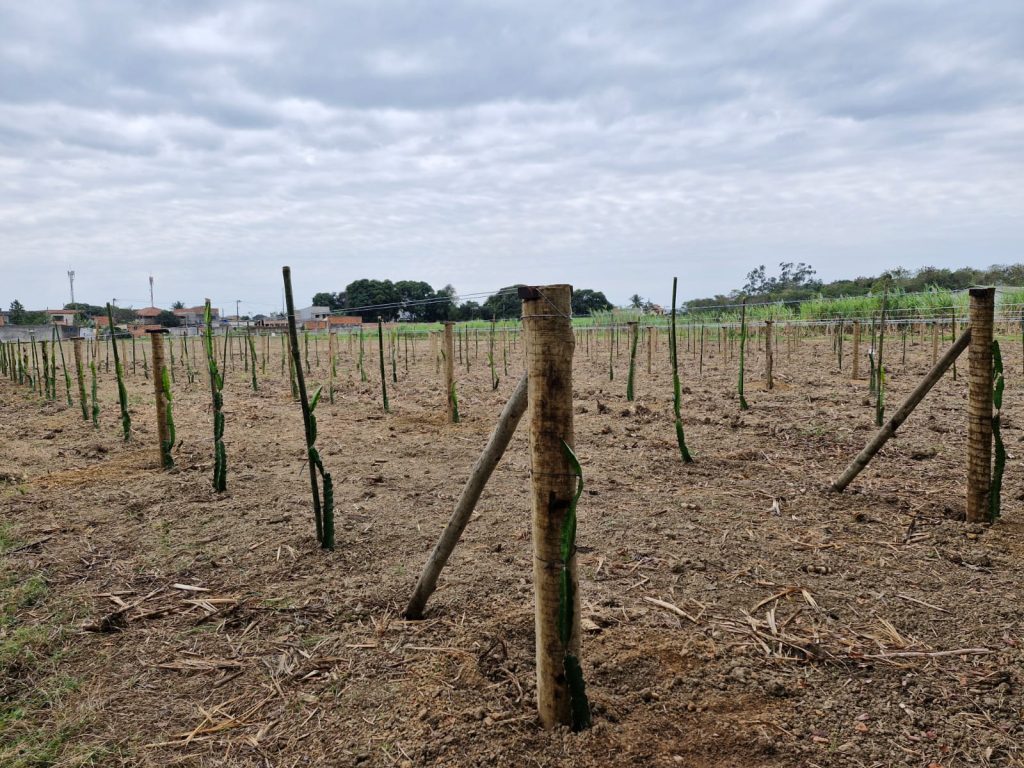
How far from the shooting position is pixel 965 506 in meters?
4.02

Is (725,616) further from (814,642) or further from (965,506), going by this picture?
(965,506)

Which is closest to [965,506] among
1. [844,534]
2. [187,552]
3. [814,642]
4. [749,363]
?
[844,534]

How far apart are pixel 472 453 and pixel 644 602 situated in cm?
350

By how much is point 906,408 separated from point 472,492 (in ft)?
10.1

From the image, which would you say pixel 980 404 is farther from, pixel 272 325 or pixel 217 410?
pixel 272 325

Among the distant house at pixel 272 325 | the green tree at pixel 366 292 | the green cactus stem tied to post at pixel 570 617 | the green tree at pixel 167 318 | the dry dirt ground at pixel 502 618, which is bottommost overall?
the dry dirt ground at pixel 502 618

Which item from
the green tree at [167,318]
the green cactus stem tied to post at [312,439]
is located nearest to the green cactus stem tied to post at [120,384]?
the green cactus stem tied to post at [312,439]

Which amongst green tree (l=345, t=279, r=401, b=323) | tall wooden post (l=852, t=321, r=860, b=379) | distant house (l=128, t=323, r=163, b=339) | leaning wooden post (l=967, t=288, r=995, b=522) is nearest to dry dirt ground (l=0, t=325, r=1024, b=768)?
leaning wooden post (l=967, t=288, r=995, b=522)

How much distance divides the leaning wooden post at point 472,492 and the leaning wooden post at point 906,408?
8.67 feet

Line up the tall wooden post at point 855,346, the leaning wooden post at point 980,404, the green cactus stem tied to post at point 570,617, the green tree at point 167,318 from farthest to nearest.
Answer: the green tree at point 167,318 < the tall wooden post at point 855,346 < the leaning wooden post at point 980,404 < the green cactus stem tied to post at point 570,617

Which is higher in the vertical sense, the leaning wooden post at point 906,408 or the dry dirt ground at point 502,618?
the leaning wooden post at point 906,408

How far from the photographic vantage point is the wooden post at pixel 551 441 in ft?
6.02

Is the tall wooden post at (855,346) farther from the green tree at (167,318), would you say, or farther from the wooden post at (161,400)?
the green tree at (167,318)

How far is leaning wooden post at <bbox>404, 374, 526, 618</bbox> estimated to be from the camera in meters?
2.16
